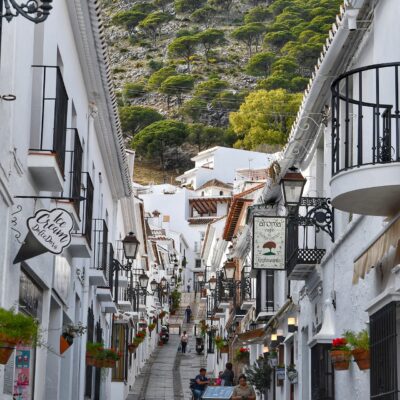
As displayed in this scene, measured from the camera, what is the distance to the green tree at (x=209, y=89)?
151000 mm

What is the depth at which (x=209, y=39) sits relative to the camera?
170500mm

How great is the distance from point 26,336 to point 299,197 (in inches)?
285

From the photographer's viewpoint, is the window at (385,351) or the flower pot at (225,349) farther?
the flower pot at (225,349)

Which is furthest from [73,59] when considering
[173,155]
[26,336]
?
[173,155]

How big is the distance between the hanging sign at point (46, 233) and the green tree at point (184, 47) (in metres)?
158

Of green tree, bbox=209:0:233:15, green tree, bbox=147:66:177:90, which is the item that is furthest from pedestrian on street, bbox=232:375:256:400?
green tree, bbox=209:0:233:15

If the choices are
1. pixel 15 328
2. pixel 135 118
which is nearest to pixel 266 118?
pixel 135 118

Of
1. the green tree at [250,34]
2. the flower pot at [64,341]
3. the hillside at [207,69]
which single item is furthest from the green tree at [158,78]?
the flower pot at [64,341]

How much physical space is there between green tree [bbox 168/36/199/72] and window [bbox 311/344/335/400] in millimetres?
151957

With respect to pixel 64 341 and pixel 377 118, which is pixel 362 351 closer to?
pixel 377 118

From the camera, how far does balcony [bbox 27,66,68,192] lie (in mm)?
12516

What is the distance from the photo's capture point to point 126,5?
19400cm

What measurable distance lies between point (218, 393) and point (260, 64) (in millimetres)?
135643

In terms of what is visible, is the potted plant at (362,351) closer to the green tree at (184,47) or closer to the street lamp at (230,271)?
the street lamp at (230,271)
